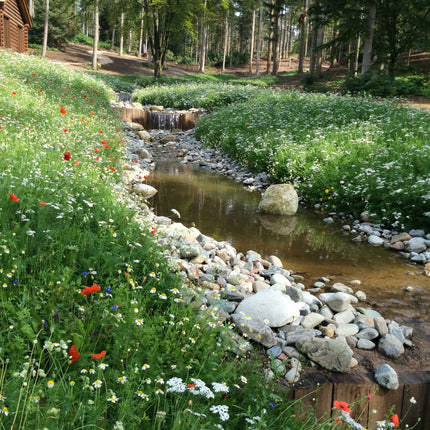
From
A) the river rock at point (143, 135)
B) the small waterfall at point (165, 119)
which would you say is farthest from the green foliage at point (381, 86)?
the river rock at point (143, 135)

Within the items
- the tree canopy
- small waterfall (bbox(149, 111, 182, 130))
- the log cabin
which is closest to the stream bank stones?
small waterfall (bbox(149, 111, 182, 130))

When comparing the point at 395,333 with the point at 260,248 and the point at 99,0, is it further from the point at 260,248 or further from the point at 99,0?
the point at 99,0

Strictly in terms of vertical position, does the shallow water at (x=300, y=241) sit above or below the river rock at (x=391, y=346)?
above

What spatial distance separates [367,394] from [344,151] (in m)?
7.06

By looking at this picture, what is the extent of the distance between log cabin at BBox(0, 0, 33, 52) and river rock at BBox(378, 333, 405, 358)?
1110 inches

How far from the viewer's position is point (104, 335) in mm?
2559

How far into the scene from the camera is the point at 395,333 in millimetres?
3820

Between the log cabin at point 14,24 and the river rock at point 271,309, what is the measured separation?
27383mm

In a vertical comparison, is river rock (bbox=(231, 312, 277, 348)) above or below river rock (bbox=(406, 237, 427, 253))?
below

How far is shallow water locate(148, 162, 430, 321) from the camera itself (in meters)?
4.95

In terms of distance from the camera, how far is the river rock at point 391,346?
354cm

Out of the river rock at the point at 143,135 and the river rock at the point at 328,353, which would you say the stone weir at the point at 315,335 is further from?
the river rock at the point at 143,135

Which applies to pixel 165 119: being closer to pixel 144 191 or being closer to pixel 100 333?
pixel 144 191

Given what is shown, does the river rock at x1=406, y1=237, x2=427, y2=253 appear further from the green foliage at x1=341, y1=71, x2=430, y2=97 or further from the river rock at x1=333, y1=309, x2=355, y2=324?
the green foliage at x1=341, y1=71, x2=430, y2=97
